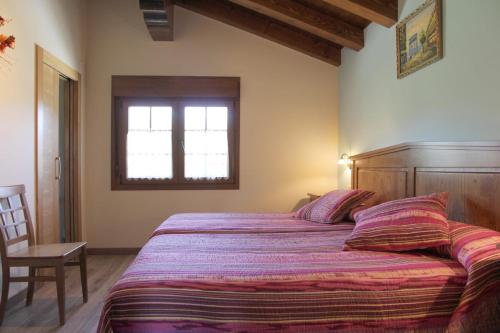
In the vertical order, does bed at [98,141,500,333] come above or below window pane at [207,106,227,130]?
below

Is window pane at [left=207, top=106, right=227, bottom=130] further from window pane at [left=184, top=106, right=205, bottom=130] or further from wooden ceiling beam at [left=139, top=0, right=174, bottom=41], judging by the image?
wooden ceiling beam at [left=139, top=0, right=174, bottom=41]

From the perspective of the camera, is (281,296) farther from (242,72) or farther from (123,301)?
(242,72)

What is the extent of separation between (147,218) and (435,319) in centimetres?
328

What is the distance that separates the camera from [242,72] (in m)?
4.01

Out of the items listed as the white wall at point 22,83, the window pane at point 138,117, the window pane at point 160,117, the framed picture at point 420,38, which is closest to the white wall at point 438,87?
the framed picture at point 420,38

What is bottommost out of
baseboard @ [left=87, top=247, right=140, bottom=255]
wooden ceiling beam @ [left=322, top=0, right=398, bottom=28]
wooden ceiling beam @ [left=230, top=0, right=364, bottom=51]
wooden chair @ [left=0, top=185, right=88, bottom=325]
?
baseboard @ [left=87, top=247, right=140, bottom=255]

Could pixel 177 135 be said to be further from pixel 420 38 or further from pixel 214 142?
pixel 420 38

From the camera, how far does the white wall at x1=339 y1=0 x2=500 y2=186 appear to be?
1.73 metres

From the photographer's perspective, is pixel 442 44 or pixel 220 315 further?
pixel 442 44

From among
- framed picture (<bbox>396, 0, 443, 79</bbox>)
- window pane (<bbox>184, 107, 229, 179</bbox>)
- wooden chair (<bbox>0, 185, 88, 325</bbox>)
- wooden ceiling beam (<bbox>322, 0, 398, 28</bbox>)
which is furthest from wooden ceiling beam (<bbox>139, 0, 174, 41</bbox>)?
framed picture (<bbox>396, 0, 443, 79</bbox>)

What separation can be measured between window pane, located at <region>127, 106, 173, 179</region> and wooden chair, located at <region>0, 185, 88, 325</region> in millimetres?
1462

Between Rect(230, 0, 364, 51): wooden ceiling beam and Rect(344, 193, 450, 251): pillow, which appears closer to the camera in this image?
Rect(344, 193, 450, 251): pillow

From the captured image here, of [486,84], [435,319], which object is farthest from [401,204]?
[486,84]

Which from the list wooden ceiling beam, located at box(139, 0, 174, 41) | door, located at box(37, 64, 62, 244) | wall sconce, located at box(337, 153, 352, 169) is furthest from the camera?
wall sconce, located at box(337, 153, 352, 169)
